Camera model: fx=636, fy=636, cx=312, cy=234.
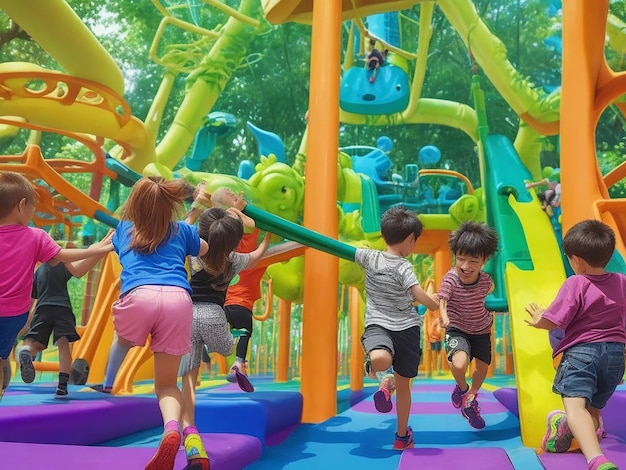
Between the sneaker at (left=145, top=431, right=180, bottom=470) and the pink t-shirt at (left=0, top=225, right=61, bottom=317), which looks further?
the pink t-shirt at (left=0, top=225, right=61, bottom=317)

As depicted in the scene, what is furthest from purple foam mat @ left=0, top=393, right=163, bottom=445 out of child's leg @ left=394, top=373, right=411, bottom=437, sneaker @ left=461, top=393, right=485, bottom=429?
sneaker @ left=461, top=393, right=485, bottom=429

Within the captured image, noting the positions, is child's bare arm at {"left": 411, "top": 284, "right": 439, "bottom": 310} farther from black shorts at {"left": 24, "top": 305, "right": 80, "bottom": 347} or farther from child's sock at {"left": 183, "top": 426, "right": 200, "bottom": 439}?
black shorts at {"left": 24, "top": 305, "right": 80, "bottom": 347}

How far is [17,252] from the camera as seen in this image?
103 inches

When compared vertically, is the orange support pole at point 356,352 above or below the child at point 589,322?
below

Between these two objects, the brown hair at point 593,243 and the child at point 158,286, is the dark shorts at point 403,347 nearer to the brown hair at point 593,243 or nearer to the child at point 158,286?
the brown hair at point 593,243

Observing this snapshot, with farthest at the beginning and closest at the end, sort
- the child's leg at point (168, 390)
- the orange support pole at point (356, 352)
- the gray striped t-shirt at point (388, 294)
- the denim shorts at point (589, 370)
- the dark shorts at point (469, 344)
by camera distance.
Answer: the orange support pole at point (356, 352), the dark shorts at point (469, 344), the gray striped t-shirt at point (388, 294), the denim shorts at point (589, 370), the child's leg at point (168, 390)

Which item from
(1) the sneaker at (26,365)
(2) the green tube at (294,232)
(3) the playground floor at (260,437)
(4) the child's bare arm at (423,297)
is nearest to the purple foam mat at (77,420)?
(3) the playground floor at (260,437)

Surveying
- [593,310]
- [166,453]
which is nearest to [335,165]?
[593,310]

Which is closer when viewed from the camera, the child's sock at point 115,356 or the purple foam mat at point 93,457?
the purple foam mat at point 93,457

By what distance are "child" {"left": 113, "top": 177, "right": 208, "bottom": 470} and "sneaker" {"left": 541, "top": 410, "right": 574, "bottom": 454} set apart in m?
1.64

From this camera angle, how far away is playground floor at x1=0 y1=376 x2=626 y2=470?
2.23m

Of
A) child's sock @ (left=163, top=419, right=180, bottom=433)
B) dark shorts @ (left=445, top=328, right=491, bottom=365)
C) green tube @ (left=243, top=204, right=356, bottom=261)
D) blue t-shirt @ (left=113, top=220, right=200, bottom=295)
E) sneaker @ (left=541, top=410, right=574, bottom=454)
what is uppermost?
green tube @ (left=243, top=204, right=356, bottom=261)

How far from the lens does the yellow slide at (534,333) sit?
3.14m

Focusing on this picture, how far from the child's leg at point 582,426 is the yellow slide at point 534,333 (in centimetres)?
72
